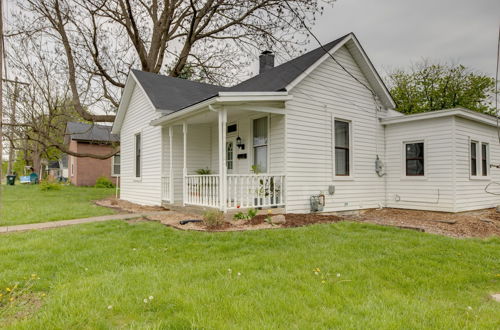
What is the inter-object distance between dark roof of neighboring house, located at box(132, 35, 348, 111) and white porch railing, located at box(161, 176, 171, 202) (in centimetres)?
229

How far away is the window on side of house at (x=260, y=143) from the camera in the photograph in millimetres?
8808

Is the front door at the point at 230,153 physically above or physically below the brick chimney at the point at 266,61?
below

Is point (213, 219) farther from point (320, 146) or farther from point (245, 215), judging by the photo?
point (320, 146)

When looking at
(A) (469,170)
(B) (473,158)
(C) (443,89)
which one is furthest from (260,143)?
(C) (443,89)

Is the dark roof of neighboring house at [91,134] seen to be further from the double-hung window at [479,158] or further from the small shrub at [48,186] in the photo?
the double-hung window at [479,158]

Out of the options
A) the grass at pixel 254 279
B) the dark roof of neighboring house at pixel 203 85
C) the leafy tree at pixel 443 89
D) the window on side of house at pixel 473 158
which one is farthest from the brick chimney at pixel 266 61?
the leafy tree at pixel 443 89

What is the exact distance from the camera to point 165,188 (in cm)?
1031

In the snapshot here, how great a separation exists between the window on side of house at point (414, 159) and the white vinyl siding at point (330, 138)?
2.60 ft

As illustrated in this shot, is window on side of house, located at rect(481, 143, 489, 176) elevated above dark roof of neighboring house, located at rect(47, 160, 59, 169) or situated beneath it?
situated beneath

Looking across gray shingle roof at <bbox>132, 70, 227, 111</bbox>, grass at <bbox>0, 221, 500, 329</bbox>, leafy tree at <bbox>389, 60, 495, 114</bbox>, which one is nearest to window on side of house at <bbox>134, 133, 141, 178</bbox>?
gray shingle roof at <bbox>132, 70, 227, 111</bbox>

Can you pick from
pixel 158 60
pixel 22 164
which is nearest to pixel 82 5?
pixel 158 60

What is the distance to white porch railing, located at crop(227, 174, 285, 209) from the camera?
7.50m

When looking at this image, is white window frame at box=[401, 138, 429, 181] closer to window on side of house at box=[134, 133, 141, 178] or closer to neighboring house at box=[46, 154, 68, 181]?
window on side of house at box=[134, 133, 141, 178]

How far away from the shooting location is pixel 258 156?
9039 millimetres
